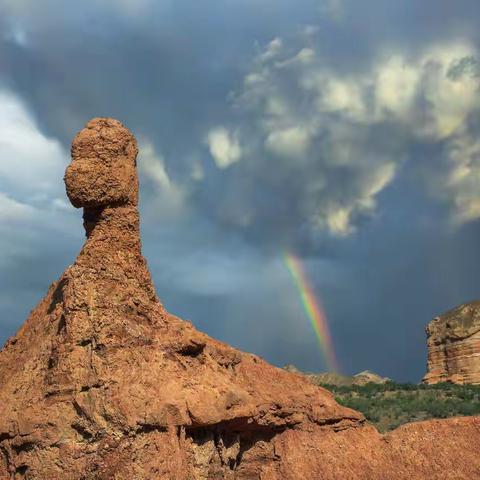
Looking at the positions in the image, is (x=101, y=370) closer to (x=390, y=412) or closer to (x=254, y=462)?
(x=254, y=462)

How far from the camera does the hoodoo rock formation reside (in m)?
8.95

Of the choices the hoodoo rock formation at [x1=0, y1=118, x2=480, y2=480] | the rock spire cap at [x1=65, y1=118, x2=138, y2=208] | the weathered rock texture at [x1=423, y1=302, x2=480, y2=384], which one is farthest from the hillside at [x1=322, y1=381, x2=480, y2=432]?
the rock spire cap at [x1=65, y1=118, x2=138, y2=208]

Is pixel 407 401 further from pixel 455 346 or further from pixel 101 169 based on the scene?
pixel 101 169

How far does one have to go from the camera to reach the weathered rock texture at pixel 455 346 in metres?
53.4

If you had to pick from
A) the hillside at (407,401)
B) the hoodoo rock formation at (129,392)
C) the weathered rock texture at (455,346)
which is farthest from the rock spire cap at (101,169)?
the weathered rock texture at (455,346)

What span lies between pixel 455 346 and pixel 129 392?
1996 inches

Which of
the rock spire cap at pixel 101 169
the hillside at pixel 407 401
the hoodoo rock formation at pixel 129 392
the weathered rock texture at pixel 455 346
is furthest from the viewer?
the weathered rock texture at pixel 455 346

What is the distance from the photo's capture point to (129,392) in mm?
9109

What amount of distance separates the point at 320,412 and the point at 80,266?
19.5ft

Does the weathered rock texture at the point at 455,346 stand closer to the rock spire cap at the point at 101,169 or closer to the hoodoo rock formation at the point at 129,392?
the hoodoo rock formation at the point at 129,392

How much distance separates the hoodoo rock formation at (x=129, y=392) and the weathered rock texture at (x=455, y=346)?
4254cm

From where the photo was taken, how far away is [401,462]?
13492mm

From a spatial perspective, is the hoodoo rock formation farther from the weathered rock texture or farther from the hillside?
the weathered rock texture

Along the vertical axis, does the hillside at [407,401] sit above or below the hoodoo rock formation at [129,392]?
above
